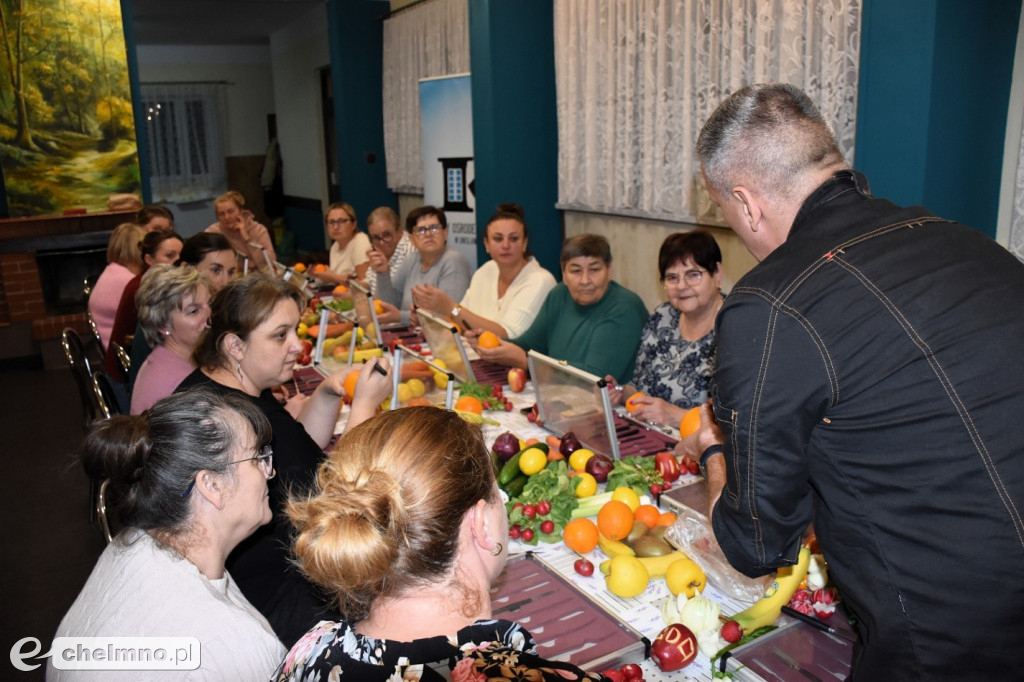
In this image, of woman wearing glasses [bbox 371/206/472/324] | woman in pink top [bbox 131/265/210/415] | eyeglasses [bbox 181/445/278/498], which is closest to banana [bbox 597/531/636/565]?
eyeglasses [bbox 181/445/278/498]

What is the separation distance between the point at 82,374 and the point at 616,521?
102 inches

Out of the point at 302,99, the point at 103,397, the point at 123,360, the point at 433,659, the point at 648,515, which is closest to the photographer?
the point at 433,659

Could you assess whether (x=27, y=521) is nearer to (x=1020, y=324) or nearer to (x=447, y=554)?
(x=447, y=554)

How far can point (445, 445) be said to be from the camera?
1.13 metres

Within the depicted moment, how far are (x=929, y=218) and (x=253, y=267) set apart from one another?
215 inches

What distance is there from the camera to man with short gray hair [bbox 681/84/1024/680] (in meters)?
1.18

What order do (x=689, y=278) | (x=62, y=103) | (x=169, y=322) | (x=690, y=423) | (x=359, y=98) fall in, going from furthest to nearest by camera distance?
(x=359, y=98), (x=62, y=103), (x=689, y=278), (x=169, y=322), (x=690, y=423)

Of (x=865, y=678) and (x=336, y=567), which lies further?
(x=865, y=678)

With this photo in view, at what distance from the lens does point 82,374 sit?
3371mm

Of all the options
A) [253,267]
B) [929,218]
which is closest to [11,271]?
[253,267]

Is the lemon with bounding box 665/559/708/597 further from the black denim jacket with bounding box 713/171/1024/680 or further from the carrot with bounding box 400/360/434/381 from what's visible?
the carrot with bounding box 400/360/434/381

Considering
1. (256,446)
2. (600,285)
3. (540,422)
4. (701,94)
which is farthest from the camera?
(701,94)

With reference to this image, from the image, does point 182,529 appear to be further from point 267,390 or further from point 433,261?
point 433,261

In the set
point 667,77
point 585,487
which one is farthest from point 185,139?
point 585,487
